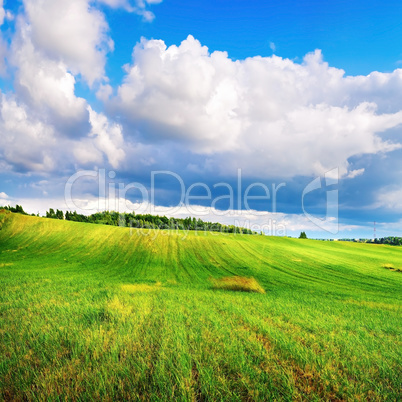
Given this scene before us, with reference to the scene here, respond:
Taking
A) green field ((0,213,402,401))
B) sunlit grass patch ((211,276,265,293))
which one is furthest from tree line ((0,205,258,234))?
A: green field ((0,213,402,401))

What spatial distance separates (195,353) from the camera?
14.8 ft

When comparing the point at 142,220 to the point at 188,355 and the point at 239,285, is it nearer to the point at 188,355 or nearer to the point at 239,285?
the point at 239,285

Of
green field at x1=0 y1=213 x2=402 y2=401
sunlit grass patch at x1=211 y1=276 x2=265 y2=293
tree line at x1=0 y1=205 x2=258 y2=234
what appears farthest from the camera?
tree line at x1=0 y1=205 x2=258 y2=234

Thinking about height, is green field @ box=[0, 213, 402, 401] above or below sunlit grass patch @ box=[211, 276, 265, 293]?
above

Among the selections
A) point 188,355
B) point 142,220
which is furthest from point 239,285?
point 142,220

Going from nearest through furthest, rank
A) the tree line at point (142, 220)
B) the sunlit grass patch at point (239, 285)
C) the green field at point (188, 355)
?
the green field at point (188, 355), the sunlit grass patch at point (239, 285), the tree line at point (142, 220)

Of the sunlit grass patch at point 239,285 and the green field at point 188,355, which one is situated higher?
the green field at point 188,355

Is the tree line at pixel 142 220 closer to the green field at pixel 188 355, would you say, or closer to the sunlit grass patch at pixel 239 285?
the sunlit grass patch at pixel 239 285

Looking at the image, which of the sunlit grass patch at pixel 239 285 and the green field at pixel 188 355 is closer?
the green field at pixel 188 355

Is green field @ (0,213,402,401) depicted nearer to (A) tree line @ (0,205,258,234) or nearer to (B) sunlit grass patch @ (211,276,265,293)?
(B) sunlit grass patch @ (211,276,265,293)

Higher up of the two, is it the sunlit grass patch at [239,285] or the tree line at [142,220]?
the tree line at [142,220]

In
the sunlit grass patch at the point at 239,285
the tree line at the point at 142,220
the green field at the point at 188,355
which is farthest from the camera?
the tree line at the point at 142,220

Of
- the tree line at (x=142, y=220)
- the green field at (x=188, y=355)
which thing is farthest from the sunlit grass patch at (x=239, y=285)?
the tree line at (x=142, y=220)

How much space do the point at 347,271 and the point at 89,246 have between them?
49.2 metres
